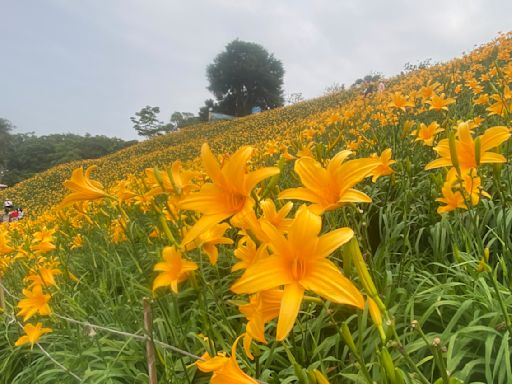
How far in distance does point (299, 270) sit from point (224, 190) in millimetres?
256

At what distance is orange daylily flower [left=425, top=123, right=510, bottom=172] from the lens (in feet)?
3.13

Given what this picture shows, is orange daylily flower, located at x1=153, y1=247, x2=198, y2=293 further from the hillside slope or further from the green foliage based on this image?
the green foliage

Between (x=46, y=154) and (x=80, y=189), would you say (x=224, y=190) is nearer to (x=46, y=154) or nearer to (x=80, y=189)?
(x=80, y=189)

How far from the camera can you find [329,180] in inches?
31.5

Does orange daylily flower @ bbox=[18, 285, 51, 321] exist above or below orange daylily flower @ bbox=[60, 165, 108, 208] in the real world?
below

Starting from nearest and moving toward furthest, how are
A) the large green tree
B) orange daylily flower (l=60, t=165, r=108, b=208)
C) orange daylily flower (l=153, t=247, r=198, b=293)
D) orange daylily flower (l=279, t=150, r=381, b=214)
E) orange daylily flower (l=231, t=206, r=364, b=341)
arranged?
orange daylily flower (l=231, t=206, r=364, b=341), orange daylily flower (l=279, t=150, r=381, b=214), orange daylily flower (l=153, t=247, r=198, b=293), orange daylily flower (l=60, t=165, r=108, b=208), the large green tree

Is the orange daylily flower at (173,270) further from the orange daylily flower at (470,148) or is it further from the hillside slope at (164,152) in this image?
the hillside slope at (164,152)

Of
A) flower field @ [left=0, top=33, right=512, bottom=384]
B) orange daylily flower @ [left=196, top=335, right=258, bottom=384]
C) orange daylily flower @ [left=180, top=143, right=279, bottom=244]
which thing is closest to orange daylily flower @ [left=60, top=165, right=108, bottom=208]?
flower field @ [left=0, top=33, right=512, bottom=384]

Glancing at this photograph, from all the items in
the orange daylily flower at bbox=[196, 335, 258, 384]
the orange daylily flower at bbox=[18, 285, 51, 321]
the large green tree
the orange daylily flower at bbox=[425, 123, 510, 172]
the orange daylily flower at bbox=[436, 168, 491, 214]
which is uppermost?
the large green tree

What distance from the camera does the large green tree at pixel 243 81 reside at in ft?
124

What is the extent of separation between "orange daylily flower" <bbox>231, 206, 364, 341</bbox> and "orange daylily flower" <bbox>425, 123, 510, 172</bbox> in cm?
46

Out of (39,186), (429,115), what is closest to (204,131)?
(39,186)

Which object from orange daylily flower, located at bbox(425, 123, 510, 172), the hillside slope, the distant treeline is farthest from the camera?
the distant treeline

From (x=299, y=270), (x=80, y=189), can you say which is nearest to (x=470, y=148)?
(x=299, y=270)
